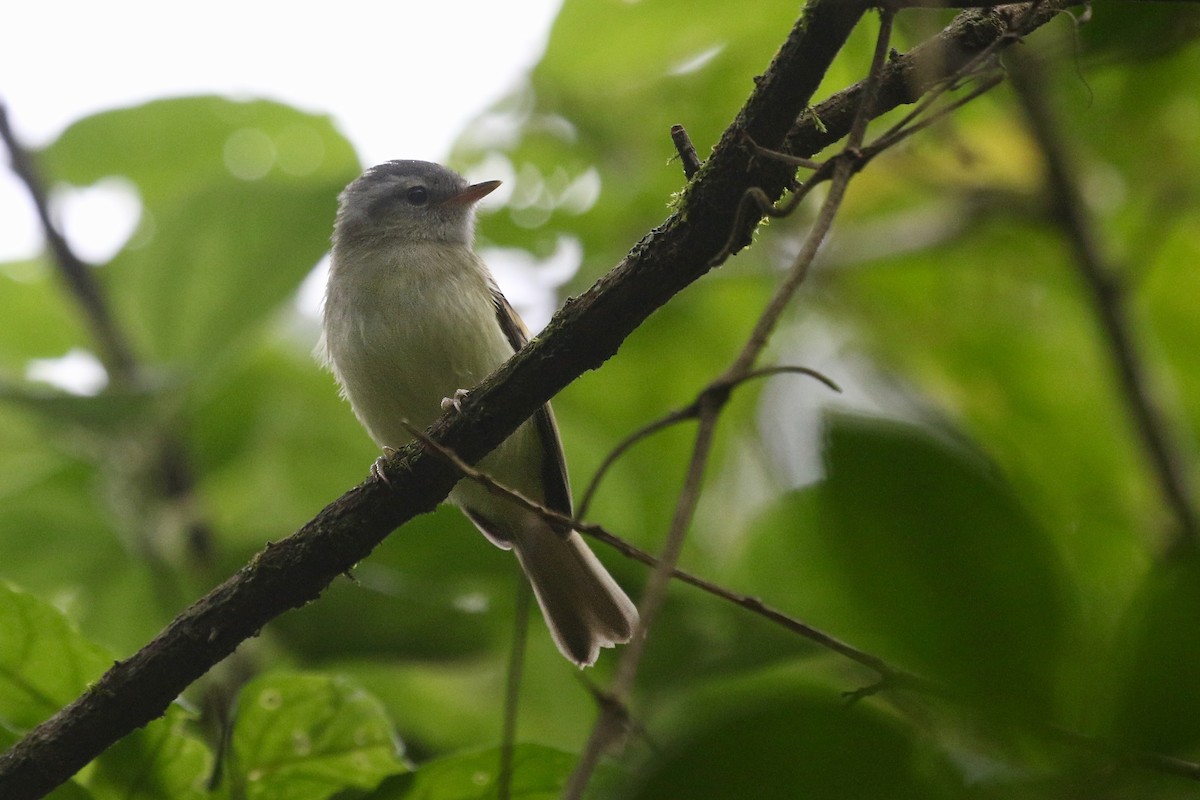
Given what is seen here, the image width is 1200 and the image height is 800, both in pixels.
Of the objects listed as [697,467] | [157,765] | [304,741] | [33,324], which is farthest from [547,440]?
[697,467]

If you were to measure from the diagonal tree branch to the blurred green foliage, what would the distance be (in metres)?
0.10

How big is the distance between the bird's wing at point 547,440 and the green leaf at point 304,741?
1.51 metres

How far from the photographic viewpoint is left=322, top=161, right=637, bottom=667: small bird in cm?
383

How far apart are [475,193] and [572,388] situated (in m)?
1.06

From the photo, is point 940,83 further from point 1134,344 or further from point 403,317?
point 403,317

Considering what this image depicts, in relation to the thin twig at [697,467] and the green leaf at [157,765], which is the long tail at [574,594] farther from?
the thin twig at [697,467]

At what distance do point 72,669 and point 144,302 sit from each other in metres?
1.90

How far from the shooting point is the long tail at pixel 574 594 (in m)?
3.59

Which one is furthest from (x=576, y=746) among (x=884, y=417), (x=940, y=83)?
(x=884, y=417)

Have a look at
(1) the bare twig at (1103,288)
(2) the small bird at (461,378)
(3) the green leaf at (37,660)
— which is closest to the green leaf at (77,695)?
(3) the green leaf at (37,660)

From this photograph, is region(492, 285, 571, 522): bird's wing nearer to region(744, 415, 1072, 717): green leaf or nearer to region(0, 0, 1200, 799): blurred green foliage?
region(0, 0, 1200, 799): blurred green foliage

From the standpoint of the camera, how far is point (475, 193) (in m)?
4.93

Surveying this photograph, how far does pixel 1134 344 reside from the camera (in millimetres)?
3578

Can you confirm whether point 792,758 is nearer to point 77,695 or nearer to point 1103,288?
point 77,695
